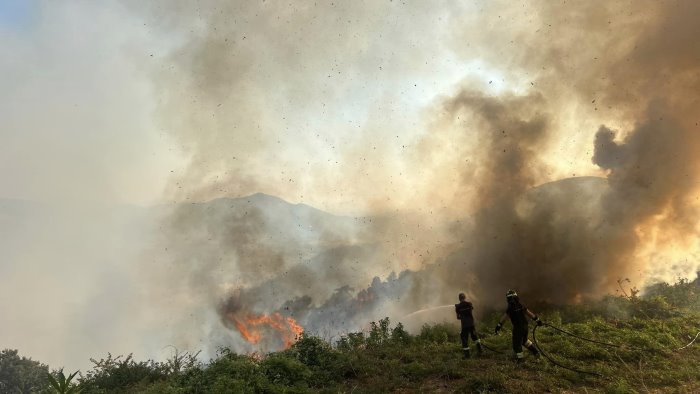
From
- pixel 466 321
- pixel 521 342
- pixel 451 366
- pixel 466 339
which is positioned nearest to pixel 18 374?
pixel 451 366

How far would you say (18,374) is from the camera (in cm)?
3506

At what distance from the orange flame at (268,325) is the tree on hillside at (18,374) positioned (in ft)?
53.1

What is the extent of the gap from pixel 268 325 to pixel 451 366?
82.4 feet

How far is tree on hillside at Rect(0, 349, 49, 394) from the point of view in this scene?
32.4 metres

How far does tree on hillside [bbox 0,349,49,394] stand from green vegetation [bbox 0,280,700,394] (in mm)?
18400

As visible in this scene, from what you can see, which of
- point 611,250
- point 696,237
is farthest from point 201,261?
point 696,237

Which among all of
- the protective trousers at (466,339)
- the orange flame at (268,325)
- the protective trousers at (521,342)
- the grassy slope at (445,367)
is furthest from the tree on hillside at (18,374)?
the protective trousers at (521,342)

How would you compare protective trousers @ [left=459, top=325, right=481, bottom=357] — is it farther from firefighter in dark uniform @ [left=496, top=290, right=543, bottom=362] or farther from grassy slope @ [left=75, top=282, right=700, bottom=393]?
firefighter in dark uniform @ [left=496, top=290, right=543, bottom=362]

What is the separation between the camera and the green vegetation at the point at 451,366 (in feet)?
42.9

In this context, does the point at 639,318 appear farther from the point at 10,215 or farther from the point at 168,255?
the point at 10,215

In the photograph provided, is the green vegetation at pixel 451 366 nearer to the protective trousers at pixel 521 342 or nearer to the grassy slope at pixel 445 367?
the grassy slope at pixel 445 367

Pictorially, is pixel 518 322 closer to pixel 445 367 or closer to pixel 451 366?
pixel 451 366

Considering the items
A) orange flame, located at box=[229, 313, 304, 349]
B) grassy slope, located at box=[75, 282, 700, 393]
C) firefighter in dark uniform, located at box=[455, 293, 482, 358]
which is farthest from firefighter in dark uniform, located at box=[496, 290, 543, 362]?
orange flame, located at box=[229, 313, 304, 349]

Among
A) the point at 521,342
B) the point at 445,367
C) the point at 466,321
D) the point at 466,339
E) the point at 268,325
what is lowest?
the point at 445,367
